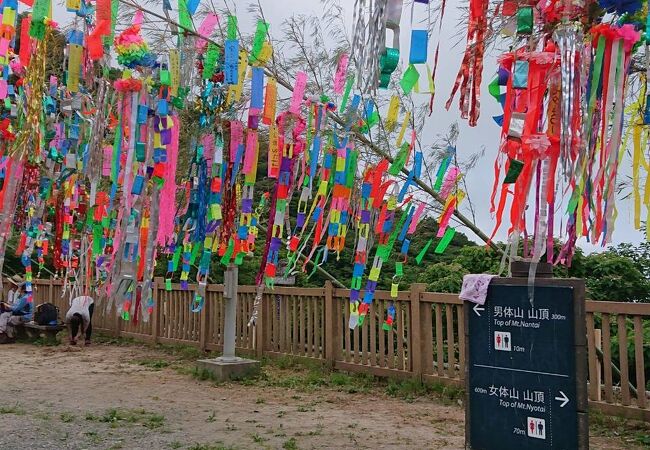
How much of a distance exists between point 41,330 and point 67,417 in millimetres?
6122

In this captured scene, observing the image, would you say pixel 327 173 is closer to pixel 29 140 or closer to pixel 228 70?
pixel 228 70

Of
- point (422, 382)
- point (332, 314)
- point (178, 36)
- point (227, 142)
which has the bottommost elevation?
point (422, 382)

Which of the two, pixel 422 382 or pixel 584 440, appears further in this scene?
pixel 422 382

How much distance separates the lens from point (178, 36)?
502 centimetres

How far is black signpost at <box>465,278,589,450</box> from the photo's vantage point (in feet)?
10.8

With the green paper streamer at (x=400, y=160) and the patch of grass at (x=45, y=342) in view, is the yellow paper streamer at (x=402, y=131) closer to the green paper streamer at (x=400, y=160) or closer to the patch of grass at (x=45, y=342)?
the green paper streamer at (x=400, y=160)

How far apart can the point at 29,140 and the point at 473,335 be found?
3863 millimetres

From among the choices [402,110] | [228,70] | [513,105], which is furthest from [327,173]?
[513,105]

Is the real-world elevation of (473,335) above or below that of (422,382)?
above

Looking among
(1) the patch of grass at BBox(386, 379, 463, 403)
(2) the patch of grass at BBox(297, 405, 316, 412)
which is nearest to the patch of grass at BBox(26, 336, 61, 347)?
(2) the patch of grass at BBox(297, 405, 316, 412)

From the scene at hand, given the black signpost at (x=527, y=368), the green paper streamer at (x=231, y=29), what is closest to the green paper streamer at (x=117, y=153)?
the green paper streamer at (x=231, y=29)

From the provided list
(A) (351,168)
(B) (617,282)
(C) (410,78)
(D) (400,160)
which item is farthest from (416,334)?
(C) (410,78)

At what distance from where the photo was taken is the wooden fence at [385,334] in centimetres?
520

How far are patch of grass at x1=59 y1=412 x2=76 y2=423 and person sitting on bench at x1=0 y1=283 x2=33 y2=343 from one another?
6148 mm
